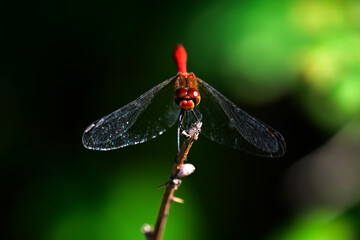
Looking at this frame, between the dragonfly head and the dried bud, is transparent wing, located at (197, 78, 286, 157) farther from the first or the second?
the dried bud

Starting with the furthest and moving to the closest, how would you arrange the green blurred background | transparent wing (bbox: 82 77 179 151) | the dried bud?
the green blurred background → transparent wing (bbox: 82 77 179 151) → the dried bud

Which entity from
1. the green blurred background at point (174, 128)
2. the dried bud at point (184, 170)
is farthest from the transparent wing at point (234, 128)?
the dried bud at point (184, 170)

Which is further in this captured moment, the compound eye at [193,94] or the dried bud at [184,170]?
the compound eye at [193,94]

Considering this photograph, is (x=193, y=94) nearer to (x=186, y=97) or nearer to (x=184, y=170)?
(x=186, y=97)

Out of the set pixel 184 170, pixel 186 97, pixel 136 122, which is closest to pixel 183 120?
pixel 186 97

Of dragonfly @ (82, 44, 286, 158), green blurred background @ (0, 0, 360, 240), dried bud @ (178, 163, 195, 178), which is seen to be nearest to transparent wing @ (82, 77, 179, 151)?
dragonfly @ (82, 44, 286, 158)

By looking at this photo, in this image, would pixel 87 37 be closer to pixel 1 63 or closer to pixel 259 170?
pixel 1 63

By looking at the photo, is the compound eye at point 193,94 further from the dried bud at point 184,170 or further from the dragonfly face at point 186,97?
the dried bud at point 184,170
